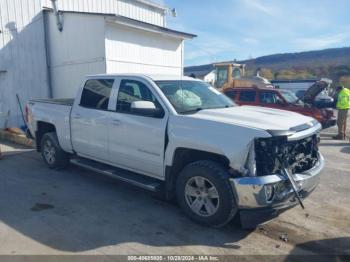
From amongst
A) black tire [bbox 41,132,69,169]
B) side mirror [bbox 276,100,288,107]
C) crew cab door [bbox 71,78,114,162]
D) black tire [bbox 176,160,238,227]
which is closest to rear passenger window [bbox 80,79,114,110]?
crew cab door [bbox 71,78,114,162]

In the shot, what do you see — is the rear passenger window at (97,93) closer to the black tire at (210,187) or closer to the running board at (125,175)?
the running board at (125,175)

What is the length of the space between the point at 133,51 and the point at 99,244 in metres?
8.96

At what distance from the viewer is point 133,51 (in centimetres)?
1173

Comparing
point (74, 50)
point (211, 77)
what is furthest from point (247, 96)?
point (211, 77)

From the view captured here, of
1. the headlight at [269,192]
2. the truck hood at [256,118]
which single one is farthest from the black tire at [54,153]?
the headlight at [269,192]

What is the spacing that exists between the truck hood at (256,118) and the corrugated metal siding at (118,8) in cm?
1067

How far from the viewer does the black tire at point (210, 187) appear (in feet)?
12.9

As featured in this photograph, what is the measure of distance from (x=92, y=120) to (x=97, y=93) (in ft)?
1.65

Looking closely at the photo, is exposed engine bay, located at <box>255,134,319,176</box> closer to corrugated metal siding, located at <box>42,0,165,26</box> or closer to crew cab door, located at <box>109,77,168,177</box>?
crew cab door, located at <box>109,77,168,177</box>

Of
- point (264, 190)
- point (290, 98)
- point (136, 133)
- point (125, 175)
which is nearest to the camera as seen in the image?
point (264, 190)

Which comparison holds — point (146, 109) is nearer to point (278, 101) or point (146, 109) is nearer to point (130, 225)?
point (130, 225)

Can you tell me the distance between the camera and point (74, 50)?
11.6 metres

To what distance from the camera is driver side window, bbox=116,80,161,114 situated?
195 inches

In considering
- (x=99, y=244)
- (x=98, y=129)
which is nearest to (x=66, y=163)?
(x=98, y=129)
